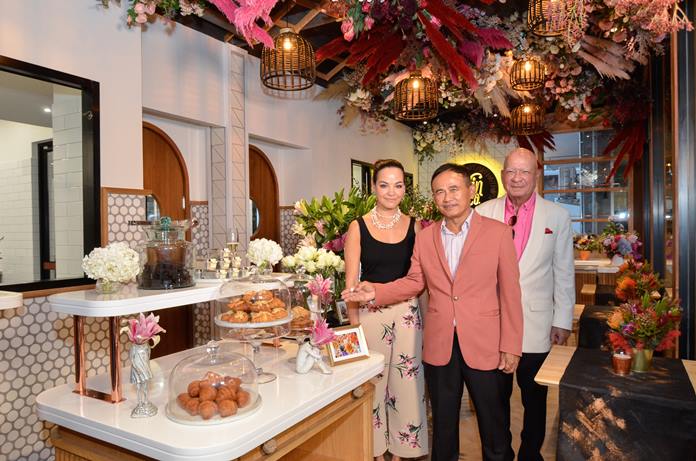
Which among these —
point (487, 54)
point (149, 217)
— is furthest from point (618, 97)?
point (149, 217)

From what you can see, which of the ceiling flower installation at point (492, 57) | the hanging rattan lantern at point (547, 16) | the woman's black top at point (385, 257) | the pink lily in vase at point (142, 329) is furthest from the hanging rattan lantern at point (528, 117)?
the pink lily in vase at point (142, 329)

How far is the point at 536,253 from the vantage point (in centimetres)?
255

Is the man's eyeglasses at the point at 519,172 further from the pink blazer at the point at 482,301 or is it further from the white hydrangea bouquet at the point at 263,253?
the white hydrangea bouquet at the point at 263,253

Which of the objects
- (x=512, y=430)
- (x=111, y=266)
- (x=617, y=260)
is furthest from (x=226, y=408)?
(x=617, y=260)

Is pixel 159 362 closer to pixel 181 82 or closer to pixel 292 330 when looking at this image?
pixel 292 330

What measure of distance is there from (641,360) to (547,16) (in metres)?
1.99

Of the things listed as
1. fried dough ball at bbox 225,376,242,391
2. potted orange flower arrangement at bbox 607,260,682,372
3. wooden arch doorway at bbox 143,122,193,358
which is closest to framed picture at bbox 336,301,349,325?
fried dough ball at bbox 225,376,242,391

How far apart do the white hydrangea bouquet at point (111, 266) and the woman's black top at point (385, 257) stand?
50.2 inches

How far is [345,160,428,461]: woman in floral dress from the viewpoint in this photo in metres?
2.65

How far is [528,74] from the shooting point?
176 inches

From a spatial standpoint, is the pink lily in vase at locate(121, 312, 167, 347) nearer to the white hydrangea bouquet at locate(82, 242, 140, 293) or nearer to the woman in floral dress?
the white hydrangea bouquet at locate(82, 242, 140, 293)

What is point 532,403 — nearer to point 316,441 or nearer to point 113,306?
point 316,441

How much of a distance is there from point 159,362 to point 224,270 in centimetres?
46

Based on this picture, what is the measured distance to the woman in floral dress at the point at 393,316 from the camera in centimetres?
265
